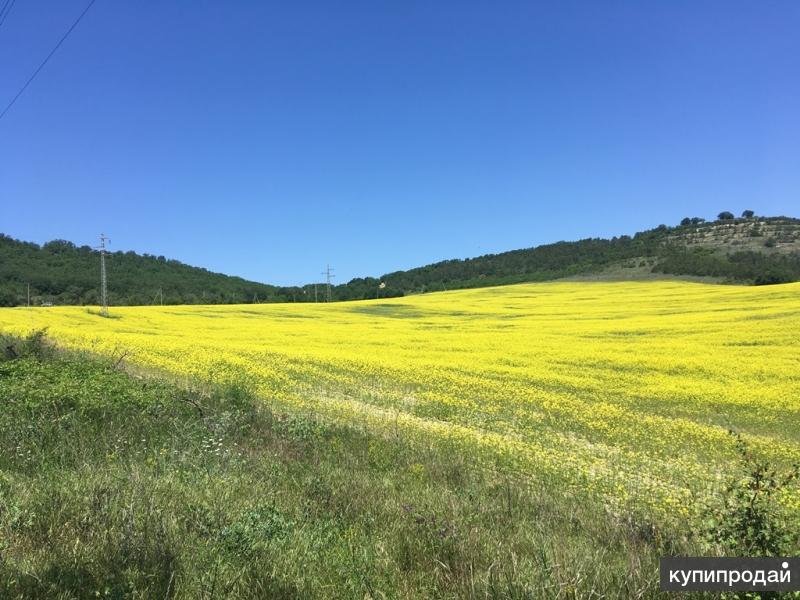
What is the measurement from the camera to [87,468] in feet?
16.6

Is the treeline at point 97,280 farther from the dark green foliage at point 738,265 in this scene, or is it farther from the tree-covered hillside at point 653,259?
the dark green foliage at point 738,265

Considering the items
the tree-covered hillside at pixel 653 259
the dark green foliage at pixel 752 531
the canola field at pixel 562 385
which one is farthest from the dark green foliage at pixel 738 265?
the dark green foliage at pixel 752 531

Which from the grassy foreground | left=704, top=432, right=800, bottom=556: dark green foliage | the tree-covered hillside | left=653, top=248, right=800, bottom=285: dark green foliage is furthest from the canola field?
the tree-covered hillside

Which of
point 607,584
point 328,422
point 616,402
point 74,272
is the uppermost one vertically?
point 74,272

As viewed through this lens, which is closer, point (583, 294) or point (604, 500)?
point (604, 500)

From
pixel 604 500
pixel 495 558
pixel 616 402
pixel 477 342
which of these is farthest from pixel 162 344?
pixel 495 558

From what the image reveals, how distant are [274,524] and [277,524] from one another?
0.02m

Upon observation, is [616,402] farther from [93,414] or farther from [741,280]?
[741,280]

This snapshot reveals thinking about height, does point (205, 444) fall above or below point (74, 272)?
below

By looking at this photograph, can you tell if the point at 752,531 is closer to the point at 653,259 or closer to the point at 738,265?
the point at 738,265

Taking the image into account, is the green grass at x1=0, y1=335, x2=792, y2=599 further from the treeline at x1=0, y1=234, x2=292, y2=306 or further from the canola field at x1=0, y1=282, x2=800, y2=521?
the treeline at x1=0, y1=234, x2=292, y2=306

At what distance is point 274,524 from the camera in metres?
3.87

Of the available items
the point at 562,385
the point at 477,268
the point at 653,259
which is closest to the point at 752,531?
the point at 562,385

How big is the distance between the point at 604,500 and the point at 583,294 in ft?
201
